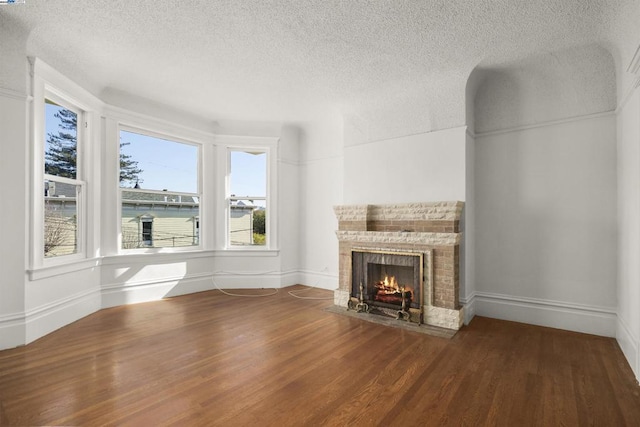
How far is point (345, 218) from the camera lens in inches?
175

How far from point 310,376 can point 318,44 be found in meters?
3.01

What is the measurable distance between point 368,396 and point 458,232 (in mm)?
2175

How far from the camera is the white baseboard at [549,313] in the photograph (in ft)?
11.0

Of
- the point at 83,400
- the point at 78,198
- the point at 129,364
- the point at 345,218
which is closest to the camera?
the point at 83,400

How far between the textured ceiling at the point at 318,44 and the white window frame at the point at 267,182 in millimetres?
1109

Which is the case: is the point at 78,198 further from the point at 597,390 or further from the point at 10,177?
the point at 597,390

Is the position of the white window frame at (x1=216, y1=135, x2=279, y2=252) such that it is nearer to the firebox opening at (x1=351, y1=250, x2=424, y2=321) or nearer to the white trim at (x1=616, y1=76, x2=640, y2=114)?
the firebox opening at (x1=351, y1=250, x2=424, y2=321)

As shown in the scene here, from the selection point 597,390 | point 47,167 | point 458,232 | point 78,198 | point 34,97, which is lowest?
point 597,390

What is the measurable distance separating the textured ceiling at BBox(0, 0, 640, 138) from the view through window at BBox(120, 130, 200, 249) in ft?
→ 2.49

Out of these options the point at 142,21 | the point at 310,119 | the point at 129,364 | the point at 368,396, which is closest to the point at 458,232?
the point at 368,396

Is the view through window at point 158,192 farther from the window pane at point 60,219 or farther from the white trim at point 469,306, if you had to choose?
the white trim at point 469,306

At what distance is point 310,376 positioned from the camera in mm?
2488

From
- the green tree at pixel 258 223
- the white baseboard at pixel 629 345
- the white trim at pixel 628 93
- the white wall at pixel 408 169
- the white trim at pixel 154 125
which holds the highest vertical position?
the white trim at pixel 154 125

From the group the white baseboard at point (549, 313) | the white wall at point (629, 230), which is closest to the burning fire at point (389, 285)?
the white baseboard at point (549, 313)
